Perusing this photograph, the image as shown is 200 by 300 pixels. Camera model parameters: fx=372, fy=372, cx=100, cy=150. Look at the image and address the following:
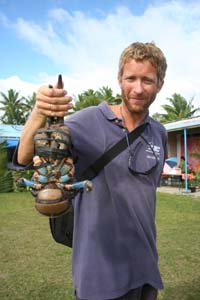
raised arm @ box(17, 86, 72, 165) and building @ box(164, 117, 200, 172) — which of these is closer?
raised arm @ box(17, 86, 72, 165)

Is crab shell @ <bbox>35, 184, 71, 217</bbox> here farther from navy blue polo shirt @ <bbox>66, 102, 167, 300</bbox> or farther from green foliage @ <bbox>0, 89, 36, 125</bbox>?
green foliage @ <bbox>0, 89, 36, 125</bbox>

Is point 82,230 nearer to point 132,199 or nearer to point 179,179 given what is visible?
point 132,199

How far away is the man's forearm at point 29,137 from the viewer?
1.65 meters

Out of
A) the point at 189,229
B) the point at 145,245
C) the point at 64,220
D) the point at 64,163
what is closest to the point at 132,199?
the point at 145,245

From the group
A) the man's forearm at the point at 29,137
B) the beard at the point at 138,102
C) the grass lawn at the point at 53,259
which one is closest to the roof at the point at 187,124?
the grass lawn at the point at 53,259

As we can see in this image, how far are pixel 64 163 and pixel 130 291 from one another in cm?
87

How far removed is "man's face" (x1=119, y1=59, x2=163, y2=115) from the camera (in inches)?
76.4

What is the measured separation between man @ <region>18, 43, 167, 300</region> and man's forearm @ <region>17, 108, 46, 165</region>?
278 mm

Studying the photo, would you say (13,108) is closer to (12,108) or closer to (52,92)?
(12,108)

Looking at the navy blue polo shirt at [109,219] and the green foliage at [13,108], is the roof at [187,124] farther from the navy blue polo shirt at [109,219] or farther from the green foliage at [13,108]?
the green foliage at [13,108]

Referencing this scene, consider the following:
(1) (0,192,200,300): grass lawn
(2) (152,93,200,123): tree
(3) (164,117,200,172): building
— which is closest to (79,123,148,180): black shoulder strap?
(1) (0,192,200,300): grass lawn

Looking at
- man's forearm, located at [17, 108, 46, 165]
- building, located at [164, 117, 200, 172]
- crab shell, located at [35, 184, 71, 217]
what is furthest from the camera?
building, located at [164, 117, 200, 172]

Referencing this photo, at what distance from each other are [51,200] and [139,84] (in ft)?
2.69

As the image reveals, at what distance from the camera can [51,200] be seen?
4.78ft
